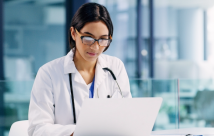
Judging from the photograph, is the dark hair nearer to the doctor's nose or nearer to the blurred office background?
the doctor's nose

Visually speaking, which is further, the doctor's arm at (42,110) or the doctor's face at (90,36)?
the doctor's face at (90,36)

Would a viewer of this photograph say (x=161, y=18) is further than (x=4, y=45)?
Yes

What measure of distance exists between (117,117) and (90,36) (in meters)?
0.49

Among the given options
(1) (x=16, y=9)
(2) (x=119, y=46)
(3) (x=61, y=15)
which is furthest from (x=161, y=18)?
(1) (x=16, y=9)

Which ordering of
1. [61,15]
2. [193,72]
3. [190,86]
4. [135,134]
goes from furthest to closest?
1. [193,72]
2. [61,15]
3. [190,86]
4. [135,134]

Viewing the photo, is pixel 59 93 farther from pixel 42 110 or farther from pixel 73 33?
pixel 73 33

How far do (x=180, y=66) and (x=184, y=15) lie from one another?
0.82 metres

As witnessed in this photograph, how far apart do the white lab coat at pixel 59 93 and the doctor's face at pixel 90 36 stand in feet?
0.38

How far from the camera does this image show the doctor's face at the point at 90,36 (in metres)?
1.36

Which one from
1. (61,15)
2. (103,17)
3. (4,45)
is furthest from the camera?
(61,15)

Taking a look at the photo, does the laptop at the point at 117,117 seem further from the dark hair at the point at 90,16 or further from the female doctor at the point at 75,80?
the dark hair at the point at 90,16

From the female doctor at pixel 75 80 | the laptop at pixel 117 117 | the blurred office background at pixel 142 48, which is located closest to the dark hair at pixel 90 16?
the female doctor at pixel 75 80

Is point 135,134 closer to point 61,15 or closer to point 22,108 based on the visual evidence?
point 22,108

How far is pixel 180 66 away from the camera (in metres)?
4.47
